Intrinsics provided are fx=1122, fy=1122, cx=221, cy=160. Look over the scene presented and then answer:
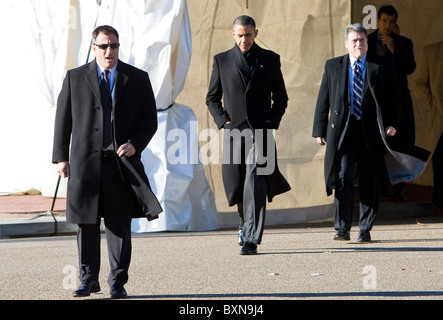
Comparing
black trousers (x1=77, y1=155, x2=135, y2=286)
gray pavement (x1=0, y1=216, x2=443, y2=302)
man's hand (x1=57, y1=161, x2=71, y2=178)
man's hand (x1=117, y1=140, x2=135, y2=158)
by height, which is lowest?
gray pavement (x1=0, y1=216, x2=443, y2=302)

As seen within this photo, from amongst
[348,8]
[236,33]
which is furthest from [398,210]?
[236,33]

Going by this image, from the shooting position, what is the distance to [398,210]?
12.7 m

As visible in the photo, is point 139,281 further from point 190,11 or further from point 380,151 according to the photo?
point 190,11

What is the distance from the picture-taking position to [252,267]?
8.50 meters

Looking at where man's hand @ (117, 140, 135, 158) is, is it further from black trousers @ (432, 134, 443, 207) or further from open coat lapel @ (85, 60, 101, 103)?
black trousers @ (432, 134, 443, 207)

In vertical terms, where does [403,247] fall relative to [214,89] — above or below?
below

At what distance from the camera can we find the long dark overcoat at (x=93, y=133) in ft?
23.2

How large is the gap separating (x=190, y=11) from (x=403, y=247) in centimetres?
339

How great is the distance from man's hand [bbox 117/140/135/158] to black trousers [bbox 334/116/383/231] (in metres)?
3.26

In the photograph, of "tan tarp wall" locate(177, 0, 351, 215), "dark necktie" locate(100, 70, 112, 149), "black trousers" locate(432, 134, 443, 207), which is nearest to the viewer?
"dark necktie" locate(100, 70, 112, 149)

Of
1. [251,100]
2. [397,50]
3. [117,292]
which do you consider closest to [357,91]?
[251,100]

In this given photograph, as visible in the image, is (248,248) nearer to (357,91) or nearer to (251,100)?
(251,100)

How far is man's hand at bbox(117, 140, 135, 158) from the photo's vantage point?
276 inches

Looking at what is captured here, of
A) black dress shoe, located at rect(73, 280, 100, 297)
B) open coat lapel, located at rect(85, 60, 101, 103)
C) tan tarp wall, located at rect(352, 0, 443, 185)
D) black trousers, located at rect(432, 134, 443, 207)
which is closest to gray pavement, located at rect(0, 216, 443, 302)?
black dress shoe, located at rect(73, 280, 100, 297)
